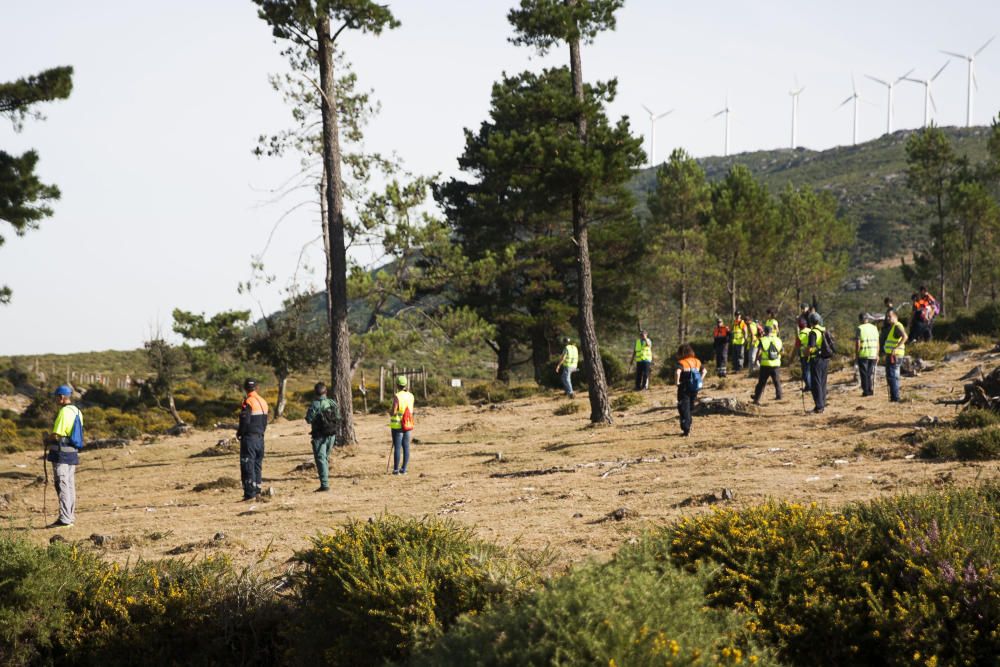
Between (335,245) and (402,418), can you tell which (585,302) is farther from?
(402,418)

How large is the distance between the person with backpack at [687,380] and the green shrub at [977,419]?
180 inches

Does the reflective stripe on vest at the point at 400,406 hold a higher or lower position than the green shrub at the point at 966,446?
higher

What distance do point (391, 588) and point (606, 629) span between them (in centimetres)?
252

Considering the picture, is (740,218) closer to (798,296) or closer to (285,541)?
(798,296)

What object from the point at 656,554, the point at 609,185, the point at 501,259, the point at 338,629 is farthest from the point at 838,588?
the point at 501,259

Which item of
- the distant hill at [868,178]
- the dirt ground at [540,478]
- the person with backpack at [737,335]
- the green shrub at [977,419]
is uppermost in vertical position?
the distant hill at [868,178]

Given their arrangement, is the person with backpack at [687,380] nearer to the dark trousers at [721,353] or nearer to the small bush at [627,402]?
the small bush at [627,402]

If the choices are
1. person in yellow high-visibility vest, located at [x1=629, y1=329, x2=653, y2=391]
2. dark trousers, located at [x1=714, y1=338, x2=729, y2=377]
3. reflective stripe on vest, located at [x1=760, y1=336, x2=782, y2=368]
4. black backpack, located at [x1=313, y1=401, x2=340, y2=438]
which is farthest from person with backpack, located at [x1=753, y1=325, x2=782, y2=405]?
black backpack, located at [x1=313, y1=401, x2=340, y2=438]

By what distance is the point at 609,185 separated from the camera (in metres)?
23.2

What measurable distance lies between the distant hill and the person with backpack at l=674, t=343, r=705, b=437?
48844mm

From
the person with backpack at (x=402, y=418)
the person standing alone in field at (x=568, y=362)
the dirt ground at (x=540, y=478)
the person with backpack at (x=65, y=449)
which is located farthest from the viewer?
the person standing alone in field at (x=568, y=362)

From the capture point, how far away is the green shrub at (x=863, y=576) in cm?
669

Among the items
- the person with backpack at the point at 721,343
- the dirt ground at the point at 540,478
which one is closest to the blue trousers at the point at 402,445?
the dirt ground at the point at 540,478

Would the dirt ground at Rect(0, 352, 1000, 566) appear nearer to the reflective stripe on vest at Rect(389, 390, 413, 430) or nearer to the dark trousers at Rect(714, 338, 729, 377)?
the reflective stripe on vest at Rect(389, 390, 413, 430)
